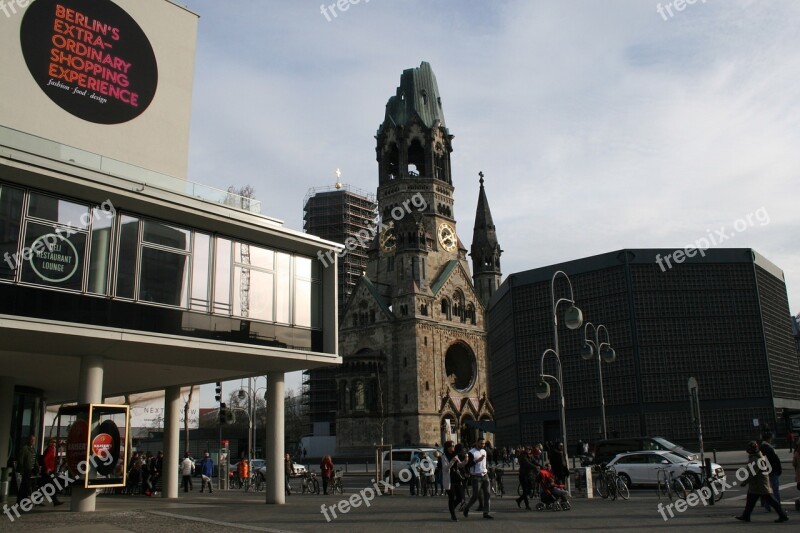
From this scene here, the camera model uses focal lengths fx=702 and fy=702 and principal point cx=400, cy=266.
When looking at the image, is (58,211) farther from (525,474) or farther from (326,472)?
(326,472)

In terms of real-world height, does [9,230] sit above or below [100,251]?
above

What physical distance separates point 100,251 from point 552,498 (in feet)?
45.5

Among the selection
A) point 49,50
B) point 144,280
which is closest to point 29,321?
point 144,280


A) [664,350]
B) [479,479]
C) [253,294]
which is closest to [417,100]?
[664,350]

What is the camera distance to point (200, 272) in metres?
21.2

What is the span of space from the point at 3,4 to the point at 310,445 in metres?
68.4

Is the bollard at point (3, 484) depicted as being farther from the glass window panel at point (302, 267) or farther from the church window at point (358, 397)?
the church window at point (358, 397)

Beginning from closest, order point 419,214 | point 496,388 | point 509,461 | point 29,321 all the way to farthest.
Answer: point 29,321
point 509,461
point 496,388
point 419,214

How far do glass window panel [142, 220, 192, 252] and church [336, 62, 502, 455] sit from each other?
2053 inches

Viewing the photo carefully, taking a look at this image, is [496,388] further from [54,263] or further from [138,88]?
[54,263]

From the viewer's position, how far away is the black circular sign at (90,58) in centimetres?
2288

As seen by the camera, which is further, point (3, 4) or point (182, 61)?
point (182, 61)

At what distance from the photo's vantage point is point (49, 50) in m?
23.0

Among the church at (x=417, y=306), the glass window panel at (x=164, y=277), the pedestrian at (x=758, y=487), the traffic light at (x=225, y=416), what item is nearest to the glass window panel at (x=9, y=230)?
the glass window panel at (x=164, y=277)
